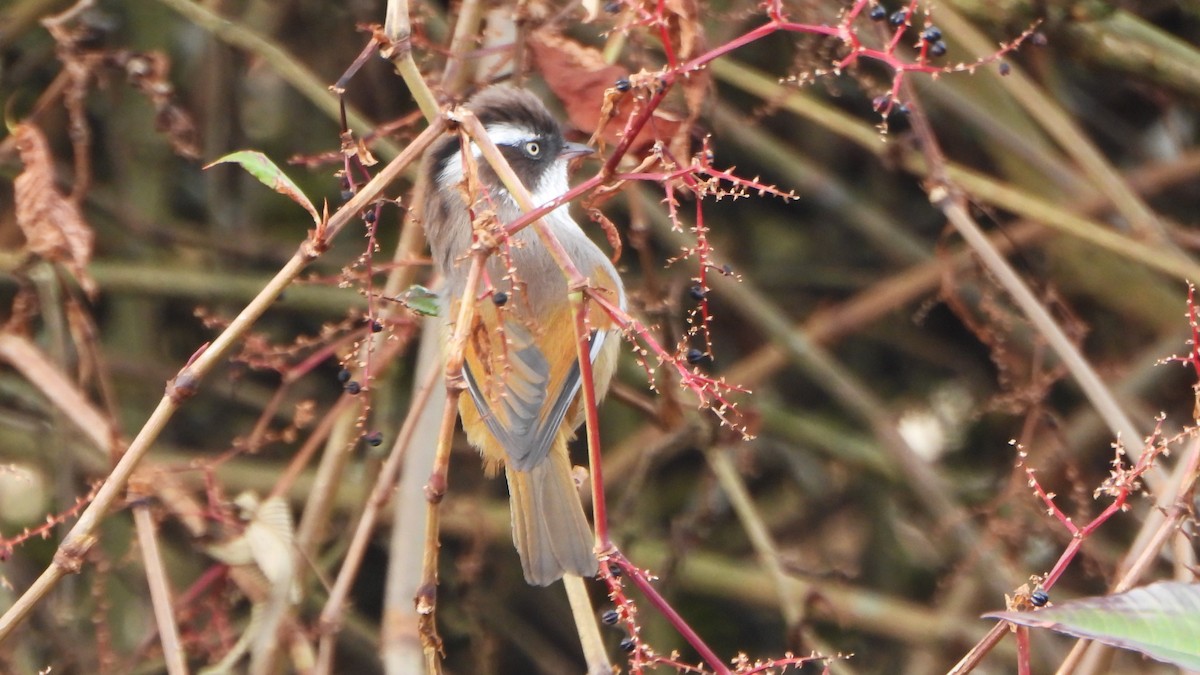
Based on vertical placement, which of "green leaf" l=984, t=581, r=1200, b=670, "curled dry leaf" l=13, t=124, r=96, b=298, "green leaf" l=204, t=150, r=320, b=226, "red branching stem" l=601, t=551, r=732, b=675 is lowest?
"green leaf" l=984, t=581, r=1200, b=670

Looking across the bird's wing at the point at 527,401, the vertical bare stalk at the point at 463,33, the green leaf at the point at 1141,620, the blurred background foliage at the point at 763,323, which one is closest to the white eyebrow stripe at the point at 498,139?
the vertical bare stalk at the point at 463,33

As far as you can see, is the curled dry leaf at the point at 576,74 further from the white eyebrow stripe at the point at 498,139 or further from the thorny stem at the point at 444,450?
the thorny stem at the point at 444,450

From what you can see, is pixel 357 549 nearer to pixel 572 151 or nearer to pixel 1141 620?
pixel 572 151

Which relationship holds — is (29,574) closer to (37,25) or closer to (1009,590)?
(37,25)

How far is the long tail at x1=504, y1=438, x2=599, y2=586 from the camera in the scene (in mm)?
3027

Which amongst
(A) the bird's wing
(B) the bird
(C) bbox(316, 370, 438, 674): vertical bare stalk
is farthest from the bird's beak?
(C) bbox(316, 370, 438, 674): vertical bare stalk

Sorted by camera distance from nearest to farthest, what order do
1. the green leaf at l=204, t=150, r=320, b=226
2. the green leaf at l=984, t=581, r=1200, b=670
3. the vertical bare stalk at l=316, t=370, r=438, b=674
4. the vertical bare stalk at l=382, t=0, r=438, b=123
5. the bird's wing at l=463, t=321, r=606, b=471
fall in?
1. the green leaf at l=984, t=581, r=1200, b=670
2. the green leaf at l=204, t=150, r=320, b=226
3. the vertical bare stalk at l=382, t=0, r=438, b=123
4. the vertical bare stalk at l=316, t=370, r=438, b=674
5. the bird's wing at l=463, t=321, r=606, b=471

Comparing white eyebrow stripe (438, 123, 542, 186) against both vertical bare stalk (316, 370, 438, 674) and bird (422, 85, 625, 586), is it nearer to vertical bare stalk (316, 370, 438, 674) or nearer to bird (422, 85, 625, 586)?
bird (422, 85, 625, 586)

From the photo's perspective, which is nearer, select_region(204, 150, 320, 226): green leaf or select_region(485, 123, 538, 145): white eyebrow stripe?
select_region(204, 150, 320, 226): green leaf

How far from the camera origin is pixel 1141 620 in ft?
5.98

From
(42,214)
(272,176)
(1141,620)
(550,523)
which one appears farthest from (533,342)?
(1141,620)

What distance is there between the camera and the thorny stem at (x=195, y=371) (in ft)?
6.55

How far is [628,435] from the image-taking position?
18.5 feet

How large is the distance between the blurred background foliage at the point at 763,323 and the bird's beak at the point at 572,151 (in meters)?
0.63
